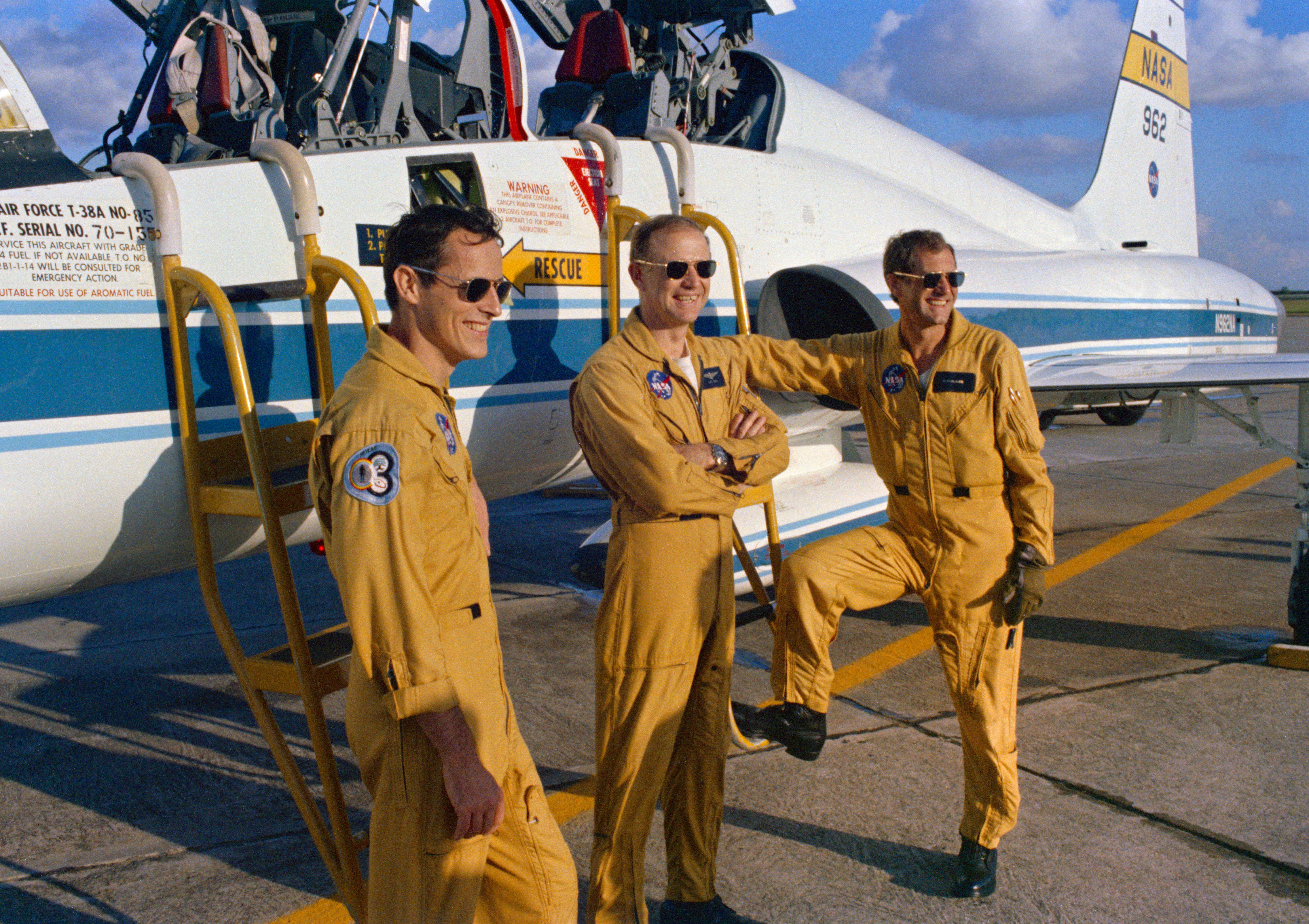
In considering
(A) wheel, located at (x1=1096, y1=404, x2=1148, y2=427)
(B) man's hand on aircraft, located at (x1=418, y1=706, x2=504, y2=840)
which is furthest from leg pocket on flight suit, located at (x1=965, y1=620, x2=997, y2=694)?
(A) wheel, located at (x1=1096, y1=404, x2=1148, y2=427)

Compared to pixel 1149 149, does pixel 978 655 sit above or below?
below

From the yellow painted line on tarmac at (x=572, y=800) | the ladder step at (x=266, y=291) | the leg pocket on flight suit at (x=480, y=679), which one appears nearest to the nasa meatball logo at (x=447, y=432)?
the leg pocket on flight suit at (x=480, y=679)

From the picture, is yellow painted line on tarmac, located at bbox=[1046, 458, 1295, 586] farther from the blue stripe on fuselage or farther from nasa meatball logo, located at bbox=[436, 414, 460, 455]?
nasa meatball logo, located at bbox=[436, 414, 460, 455]

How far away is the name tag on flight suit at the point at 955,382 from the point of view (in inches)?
110

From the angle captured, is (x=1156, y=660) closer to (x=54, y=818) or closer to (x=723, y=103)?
(x=723, y=103)

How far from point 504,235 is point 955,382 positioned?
1.84m

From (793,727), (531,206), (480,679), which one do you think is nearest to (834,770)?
(793,727)

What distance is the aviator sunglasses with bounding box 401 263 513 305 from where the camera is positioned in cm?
186

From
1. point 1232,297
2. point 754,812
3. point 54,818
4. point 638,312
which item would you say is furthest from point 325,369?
point 1232,297

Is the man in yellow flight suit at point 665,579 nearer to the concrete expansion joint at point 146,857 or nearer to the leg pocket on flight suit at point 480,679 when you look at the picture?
the leg pocket on flight suit at point 480,679

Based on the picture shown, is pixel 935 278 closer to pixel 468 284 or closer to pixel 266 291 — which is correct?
pixel 468 284

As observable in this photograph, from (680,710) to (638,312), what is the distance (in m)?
1.01

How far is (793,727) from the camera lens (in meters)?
2.71

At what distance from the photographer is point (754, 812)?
128 inches
